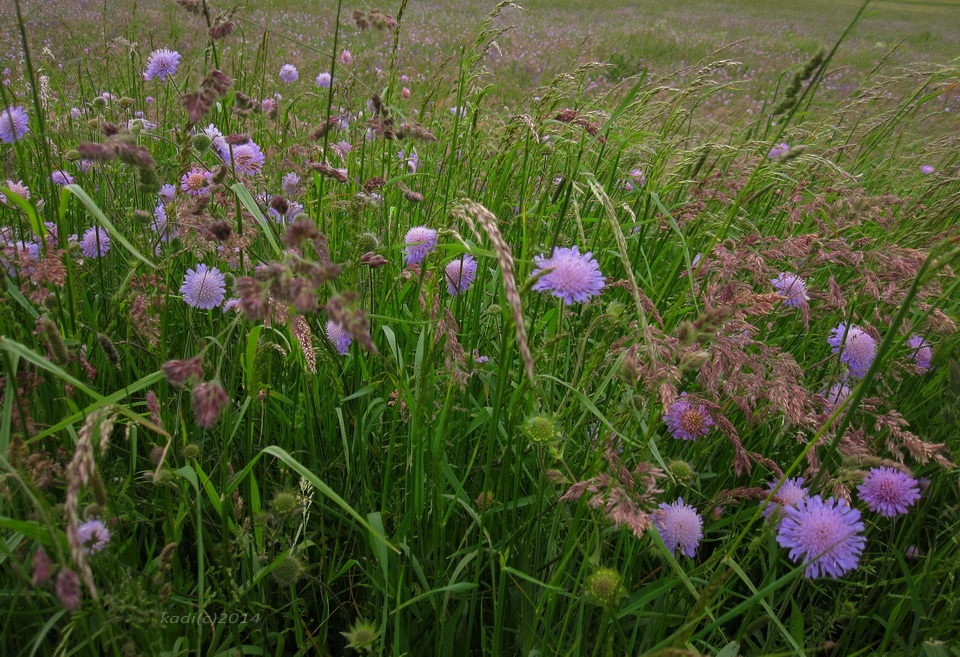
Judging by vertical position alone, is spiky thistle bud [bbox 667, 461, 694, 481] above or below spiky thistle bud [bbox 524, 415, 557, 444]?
below

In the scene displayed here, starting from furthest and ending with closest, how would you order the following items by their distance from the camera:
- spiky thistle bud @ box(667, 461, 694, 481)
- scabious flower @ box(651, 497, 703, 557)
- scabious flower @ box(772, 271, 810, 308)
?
scabious flower @ box(772, 271, 810, 308), scabious flower @ box(651, 497, 703, 557), spiky thistle bud @ box(667, 461, 694, 481)

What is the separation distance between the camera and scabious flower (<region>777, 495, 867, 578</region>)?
3.21 ft

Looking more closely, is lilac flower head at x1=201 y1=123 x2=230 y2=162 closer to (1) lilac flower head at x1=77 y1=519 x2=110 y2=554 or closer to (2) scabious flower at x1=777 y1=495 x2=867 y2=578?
(1) lilac flower head at x1=77 y1=519 x2=110 y2=554

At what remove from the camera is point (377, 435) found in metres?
1.39

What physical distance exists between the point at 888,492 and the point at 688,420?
0.43 meters

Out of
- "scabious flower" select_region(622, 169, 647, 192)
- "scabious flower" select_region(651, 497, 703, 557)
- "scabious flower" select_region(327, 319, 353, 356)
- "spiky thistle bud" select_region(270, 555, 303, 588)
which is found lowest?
"scabious flower" select_region(651, 497, 703, 557)

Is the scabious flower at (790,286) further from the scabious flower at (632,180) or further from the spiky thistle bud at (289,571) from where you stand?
the spiky thistle bud at (289,571)

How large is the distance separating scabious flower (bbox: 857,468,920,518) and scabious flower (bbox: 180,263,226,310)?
1.50 meters

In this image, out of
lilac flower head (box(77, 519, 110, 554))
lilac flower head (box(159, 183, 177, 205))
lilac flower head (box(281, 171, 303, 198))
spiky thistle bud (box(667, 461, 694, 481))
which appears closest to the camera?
lilac flower head (box(77, 519, 110, 554))

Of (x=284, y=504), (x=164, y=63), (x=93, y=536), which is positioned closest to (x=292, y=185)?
(x=164, y=63)

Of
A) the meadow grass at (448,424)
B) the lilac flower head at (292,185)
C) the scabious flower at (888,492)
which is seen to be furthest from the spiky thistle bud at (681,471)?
the lilac flower head at (292,185)

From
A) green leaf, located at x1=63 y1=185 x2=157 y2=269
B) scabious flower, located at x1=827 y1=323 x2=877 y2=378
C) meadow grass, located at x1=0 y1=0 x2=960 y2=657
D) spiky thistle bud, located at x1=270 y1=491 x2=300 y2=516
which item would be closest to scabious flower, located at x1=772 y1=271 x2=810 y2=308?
meadow grass, located at x1=0 y1=0 x2=960 y2=657

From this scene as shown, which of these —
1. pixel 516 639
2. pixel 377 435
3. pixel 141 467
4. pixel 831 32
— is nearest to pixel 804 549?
pixel 516 639

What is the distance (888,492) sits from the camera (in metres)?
1.15
